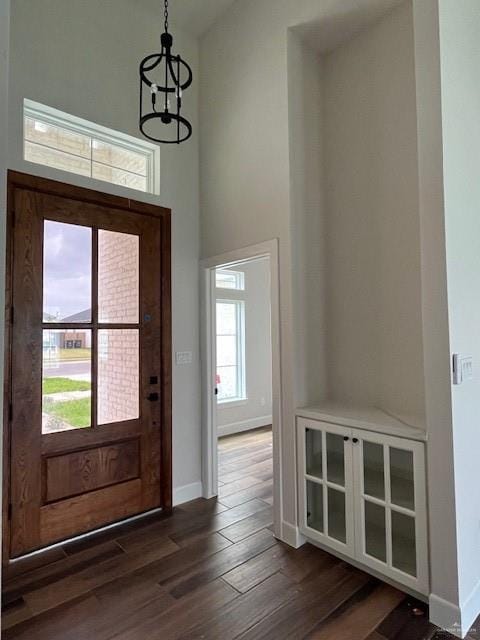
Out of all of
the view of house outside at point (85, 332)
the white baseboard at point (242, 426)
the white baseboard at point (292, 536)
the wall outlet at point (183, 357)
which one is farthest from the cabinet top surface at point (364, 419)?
the white baseboard at point (242, 426)

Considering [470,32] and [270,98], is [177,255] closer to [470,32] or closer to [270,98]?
[270,98]

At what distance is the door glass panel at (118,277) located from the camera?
2.95 m

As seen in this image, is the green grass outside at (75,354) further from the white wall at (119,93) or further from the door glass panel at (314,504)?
the door glass panel at (314,504)

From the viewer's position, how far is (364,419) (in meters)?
2.36

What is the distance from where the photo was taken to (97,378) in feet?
9.52

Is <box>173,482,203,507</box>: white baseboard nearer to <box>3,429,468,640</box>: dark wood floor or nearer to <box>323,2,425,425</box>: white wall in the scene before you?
<box>3,429,468,640</box>: dark wood floor

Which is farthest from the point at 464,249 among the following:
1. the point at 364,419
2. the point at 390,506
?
the point at 390,506

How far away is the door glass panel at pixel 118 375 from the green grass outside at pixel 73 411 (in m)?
0.09

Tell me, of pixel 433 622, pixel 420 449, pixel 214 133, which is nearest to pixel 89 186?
pixel 214 133

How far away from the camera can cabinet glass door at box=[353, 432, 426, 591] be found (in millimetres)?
2053

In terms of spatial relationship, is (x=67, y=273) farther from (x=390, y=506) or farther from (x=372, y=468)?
(x=390, y=506)

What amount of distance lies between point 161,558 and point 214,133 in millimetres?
3326

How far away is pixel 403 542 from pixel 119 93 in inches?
146

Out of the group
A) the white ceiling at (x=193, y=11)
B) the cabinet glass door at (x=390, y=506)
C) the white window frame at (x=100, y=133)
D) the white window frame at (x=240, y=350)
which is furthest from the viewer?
the white window frame at (x=240, y=350)
